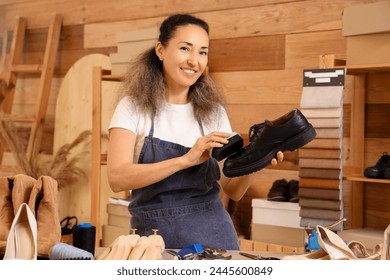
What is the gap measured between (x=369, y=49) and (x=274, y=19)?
2.98 ft

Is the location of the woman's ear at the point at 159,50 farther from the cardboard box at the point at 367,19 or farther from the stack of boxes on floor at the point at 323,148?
the cardboard box at the point at 367,19

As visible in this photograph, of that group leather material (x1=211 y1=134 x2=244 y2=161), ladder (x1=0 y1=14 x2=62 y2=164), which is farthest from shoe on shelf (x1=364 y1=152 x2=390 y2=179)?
ladder (x1=0 y1=14 x2=62 y2=164)

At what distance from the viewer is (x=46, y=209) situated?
1.65m

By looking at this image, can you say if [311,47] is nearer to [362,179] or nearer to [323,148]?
[323,148]

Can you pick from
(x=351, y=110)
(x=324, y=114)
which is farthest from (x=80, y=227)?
(x=351, y=110)

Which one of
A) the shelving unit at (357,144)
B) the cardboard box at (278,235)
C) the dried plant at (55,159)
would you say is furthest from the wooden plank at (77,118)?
the shelving unit at (357,144)

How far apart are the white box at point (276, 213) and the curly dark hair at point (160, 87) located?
1298 millimetres

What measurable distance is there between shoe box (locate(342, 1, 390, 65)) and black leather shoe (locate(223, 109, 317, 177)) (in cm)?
137

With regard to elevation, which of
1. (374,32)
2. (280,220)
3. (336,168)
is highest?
(374,32)

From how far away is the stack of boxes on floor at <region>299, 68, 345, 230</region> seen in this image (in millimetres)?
3143

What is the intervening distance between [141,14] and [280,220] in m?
1.95

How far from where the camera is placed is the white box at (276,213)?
11.2ft
